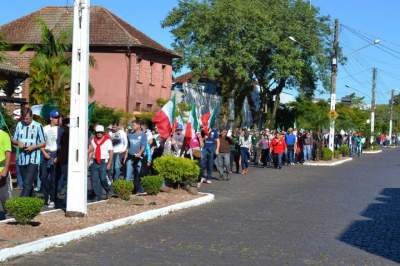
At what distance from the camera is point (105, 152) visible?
51.6 feet

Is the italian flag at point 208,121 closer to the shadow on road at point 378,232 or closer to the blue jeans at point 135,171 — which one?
the blue jeans at point 135,171

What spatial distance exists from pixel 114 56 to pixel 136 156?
26.4m

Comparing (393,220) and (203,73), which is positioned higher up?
(203,73)

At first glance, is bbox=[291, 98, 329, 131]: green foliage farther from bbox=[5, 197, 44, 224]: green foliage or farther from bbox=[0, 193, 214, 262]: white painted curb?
bbox=[5, 197, 44, 224]: green foliage

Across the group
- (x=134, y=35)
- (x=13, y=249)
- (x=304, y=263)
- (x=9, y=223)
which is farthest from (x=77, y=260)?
(x=134, y=35)

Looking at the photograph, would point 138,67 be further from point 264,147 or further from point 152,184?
point 152,184

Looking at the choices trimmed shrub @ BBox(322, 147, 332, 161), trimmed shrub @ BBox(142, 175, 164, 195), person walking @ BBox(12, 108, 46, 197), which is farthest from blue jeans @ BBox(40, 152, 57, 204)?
trimmed shrub @ BBox(322, 147, 332, 161)

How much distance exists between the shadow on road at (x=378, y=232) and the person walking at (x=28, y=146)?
5242mm

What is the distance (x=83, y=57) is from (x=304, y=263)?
5208 millimetres

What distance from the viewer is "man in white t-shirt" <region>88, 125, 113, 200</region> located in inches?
612

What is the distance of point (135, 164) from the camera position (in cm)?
1811

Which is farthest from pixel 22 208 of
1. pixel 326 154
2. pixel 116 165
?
pixel 326 154

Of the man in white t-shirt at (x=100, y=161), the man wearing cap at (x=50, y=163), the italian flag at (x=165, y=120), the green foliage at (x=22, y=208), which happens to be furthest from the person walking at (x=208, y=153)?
the green foliage at (x=22, y=208)

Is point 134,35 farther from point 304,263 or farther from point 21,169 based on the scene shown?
point 304,263
